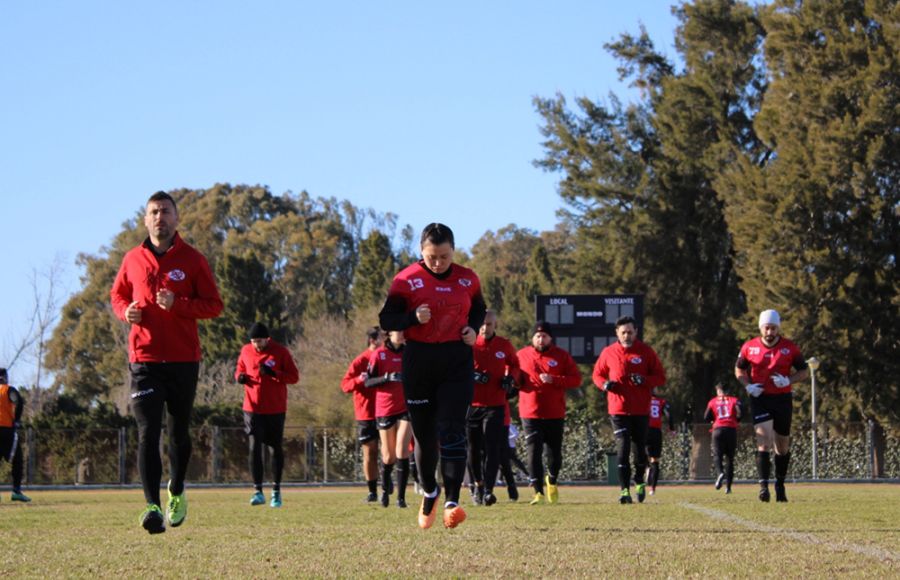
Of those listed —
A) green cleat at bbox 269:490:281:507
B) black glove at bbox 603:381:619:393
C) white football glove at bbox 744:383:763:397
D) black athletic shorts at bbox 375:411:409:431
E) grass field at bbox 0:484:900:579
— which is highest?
black glove at bbox 603:381:619:393

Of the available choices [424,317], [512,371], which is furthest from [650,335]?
[424,317]

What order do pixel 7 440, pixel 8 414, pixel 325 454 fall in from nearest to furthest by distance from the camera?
pixel 8 414, pixel 7 440, pixel 325 454

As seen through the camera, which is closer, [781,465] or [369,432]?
[781,465]

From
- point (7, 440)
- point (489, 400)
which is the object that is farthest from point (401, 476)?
point (7, 440)

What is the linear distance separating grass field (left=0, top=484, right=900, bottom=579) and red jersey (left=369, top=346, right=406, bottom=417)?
2.25m

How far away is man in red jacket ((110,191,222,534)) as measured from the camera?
31.0ft

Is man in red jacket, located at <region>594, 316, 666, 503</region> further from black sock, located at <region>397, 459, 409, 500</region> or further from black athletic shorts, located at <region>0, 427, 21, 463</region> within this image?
black athletic shorts, located at <region>0, 427, 21, 463</region>

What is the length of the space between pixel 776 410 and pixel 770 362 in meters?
0.53

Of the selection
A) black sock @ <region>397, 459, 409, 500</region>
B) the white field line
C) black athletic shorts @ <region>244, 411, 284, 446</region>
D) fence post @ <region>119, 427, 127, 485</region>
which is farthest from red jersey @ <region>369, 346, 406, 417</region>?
fence post @ <region>119, 427, 127, 485</region>

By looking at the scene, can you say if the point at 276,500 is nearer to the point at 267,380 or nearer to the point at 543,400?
the point at 267,380

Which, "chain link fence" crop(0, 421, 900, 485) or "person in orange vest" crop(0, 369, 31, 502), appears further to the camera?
"chain link fence" crop(0, 421, 900, 485)

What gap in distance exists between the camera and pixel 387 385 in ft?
53.9

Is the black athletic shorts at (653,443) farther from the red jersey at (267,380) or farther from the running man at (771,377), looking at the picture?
the red jersey at (267,380)

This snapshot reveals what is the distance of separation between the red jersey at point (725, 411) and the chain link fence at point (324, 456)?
13.1 metres
